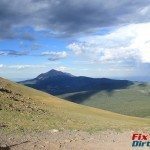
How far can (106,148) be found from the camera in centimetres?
3231

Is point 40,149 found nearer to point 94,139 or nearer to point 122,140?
point 94,139

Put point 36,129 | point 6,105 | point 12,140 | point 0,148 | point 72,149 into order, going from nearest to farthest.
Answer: point 0,148 < point 72,149 < point 12,140 < point 36,129 < point 6,105

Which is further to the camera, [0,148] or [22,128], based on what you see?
[22,128]

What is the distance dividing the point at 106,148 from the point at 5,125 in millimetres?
14980

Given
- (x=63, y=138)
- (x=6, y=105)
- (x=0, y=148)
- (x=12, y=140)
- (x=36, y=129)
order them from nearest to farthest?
(x=0, y=148) → (x=12, y=140) → (x=63, y=138) → (x=36, y=129) → (x=6, y=105)

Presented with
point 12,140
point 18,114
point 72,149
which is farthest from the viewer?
point 18,114

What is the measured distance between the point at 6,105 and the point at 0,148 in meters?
33.0

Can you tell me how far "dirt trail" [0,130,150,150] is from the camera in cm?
3084

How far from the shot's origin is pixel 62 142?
3359cm

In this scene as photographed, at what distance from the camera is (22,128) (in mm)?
42469

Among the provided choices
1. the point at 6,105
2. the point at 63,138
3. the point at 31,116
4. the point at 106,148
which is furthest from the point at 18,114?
the point at 106,148

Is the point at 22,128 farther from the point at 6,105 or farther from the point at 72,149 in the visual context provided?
the point at 6,105

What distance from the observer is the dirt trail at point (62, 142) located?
101ft

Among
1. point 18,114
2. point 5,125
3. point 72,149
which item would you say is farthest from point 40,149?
point 18,114
